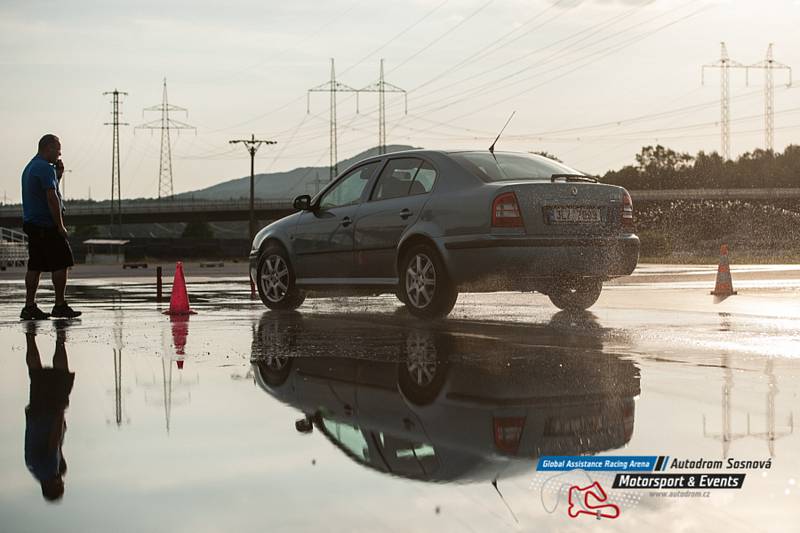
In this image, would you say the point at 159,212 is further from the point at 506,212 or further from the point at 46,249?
the point at 506,212

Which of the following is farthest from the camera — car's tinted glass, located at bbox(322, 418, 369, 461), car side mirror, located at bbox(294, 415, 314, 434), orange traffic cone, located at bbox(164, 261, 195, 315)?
orange traffic cone, located at bbox(164, 261, 195, 315)

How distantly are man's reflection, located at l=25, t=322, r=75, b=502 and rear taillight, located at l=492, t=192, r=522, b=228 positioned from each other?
397 cm

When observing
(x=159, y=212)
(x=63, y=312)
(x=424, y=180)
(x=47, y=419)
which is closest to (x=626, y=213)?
(x=424, y=180)

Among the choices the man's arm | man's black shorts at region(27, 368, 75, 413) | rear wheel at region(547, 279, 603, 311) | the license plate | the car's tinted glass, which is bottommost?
the car's tinted glass

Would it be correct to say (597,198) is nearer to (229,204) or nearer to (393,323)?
(393,323)

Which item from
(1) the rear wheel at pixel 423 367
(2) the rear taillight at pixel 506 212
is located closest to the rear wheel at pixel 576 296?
(2) the rear taillight at pixel 506 212

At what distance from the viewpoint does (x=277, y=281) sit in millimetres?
13469

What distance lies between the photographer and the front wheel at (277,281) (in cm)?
1333

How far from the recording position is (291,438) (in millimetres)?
5043

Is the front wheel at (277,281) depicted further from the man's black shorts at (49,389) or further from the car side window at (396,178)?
the man's black shorts at (49,389)

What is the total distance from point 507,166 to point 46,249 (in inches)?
196

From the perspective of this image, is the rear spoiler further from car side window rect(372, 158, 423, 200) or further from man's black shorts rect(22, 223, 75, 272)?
man's black shorts rect(22, 223, 75, 272)

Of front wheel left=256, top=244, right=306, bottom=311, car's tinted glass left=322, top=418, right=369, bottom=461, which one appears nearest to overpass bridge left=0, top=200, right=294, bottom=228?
front wheel left=256, top=244, right=306, bottom=311

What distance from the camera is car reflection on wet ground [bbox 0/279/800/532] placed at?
376 centimetres
